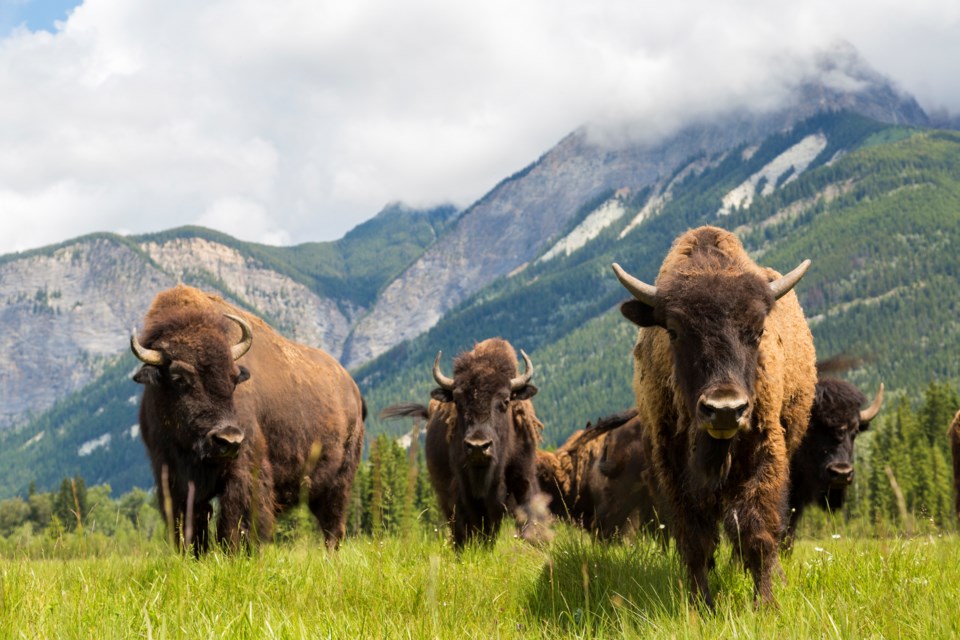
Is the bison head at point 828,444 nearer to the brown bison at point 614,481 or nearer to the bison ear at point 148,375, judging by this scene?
the brown bison at point 614,481

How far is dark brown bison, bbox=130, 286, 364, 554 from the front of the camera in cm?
843

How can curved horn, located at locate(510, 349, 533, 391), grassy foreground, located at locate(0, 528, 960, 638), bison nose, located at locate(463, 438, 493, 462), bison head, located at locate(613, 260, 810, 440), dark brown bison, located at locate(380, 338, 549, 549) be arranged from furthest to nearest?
1. curved horn, located at locate(510, 349, 533, 391)
2. dark brown bison, located at locate(380, 338, 549, 549)
3. bison nose, located at locate(463, 438, 493, 462)
4. bison head, located at locate(613, 260, 810, 440)
5. grassy foreground, located at locate(0, 528, 960, 638)

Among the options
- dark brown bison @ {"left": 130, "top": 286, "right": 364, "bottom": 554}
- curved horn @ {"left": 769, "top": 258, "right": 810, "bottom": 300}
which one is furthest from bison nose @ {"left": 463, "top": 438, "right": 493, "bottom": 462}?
curved horn @ {"left": 769, "top": 258, "right": 810, "bottom": 300}

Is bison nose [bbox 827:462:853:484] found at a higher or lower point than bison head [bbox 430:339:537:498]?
lower

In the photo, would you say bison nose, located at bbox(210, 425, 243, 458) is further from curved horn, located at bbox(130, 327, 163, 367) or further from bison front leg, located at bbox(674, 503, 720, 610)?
bison front leg, located at bbox(674, 503, 720, 610)

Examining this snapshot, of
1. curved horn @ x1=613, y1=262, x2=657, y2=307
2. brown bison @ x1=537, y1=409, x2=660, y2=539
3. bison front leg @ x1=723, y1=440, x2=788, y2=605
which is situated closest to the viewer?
bison front leg @ x1=723, y1=440, x2=788, y2=605

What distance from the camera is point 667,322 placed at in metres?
6.38

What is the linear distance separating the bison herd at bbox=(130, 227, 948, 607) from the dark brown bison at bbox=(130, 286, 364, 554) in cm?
2

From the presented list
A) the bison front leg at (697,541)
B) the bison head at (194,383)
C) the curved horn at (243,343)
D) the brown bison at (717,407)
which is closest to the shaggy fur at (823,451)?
the brown bison at (717,407)

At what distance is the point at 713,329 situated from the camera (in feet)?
19.6

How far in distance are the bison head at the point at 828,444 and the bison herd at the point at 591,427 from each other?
0.9 inches

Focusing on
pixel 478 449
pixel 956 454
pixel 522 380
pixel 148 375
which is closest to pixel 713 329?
pixel 478 449

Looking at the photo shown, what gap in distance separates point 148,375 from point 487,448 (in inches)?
159

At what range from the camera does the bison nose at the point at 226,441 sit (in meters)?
8.20
